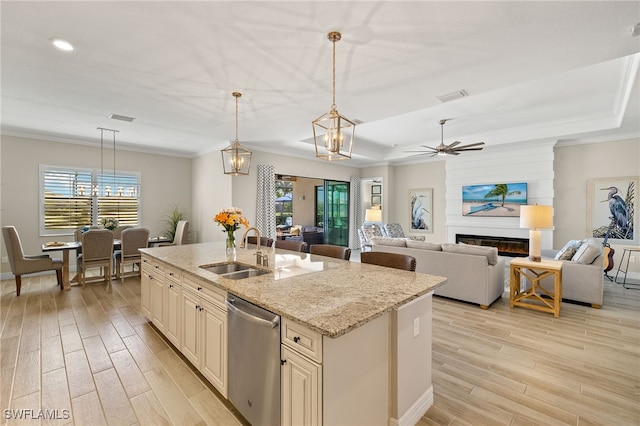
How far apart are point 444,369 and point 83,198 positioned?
7367 mm

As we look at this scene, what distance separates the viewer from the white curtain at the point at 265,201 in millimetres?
6641

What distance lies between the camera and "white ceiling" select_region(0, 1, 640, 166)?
2113mm

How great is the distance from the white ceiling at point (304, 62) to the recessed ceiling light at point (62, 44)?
0.19 ft

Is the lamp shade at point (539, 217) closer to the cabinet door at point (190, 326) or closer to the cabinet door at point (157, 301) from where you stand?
the cabinet door at point (190, 326)

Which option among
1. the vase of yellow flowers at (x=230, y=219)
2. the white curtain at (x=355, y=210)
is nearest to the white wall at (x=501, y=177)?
the white curtain at (x=355, y=210)

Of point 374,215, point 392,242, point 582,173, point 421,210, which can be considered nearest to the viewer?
point 392,242

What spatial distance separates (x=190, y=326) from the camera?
8.01 feet

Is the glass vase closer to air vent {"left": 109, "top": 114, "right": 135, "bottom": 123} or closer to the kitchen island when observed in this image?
the kitchen island

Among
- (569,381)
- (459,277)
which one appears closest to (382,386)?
(569,381)

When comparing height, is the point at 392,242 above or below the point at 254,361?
above

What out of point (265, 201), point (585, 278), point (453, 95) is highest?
point (453, 95)

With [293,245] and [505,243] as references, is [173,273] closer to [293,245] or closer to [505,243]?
[293,245]

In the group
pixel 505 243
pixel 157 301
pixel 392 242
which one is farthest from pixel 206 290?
pixel 505 243

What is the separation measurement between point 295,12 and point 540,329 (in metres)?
4.01
